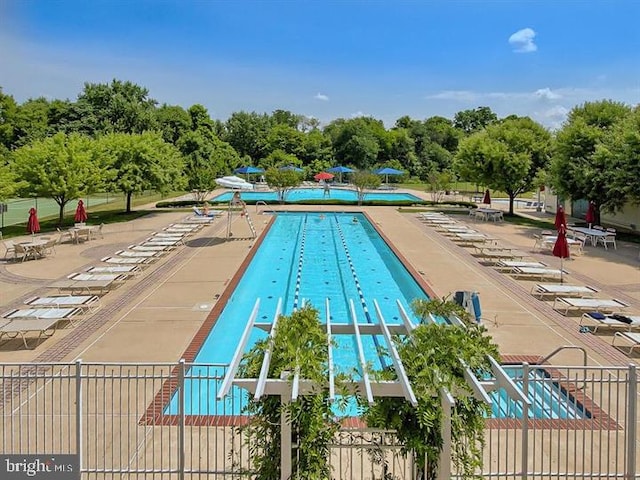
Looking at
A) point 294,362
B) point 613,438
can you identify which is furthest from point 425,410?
point 613,438

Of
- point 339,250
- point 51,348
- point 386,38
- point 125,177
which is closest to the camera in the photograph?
point 51,348

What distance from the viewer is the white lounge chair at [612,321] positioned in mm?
11305

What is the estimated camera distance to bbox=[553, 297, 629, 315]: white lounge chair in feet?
41.7

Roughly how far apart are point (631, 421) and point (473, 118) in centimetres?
8943

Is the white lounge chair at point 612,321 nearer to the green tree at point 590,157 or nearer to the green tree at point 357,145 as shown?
the green tree at point 590,157

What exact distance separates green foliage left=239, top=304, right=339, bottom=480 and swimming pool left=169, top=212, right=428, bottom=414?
3426 millimetres

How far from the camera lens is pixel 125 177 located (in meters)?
28.9

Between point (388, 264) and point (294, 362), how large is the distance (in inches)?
604

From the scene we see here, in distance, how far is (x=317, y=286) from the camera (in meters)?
16.9

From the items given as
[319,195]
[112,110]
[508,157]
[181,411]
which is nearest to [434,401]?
[181,411]

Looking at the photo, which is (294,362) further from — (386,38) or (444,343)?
(386,38)

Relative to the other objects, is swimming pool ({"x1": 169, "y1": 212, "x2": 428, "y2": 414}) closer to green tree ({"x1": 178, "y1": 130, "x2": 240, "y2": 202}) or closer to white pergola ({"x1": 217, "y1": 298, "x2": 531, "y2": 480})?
white pergola ({"x1": 217, "y1": 298, "x2": 531, "y2": 480})

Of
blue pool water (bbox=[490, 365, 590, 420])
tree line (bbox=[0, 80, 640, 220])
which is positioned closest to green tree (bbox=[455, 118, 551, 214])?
tree line (bbox=[0, 80, 640, 220])

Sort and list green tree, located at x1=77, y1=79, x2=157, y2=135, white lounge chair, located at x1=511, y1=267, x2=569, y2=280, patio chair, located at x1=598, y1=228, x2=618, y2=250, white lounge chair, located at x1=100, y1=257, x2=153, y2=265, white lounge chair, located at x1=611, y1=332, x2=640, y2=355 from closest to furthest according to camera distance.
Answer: white lounge chair, located at x1=611, y1=332, x2=640, y2=355 < white lounge chair, located at x1=511, y1=267, x2=569, y2=280 < white lounge chair, located at x1=100, y1=257, x2=153, y2=265 < patio chair, located at x1=598, y1=228, x2=618, y2=250 < green tree, located at x1=77, y1=79, x2=157, y2=135
